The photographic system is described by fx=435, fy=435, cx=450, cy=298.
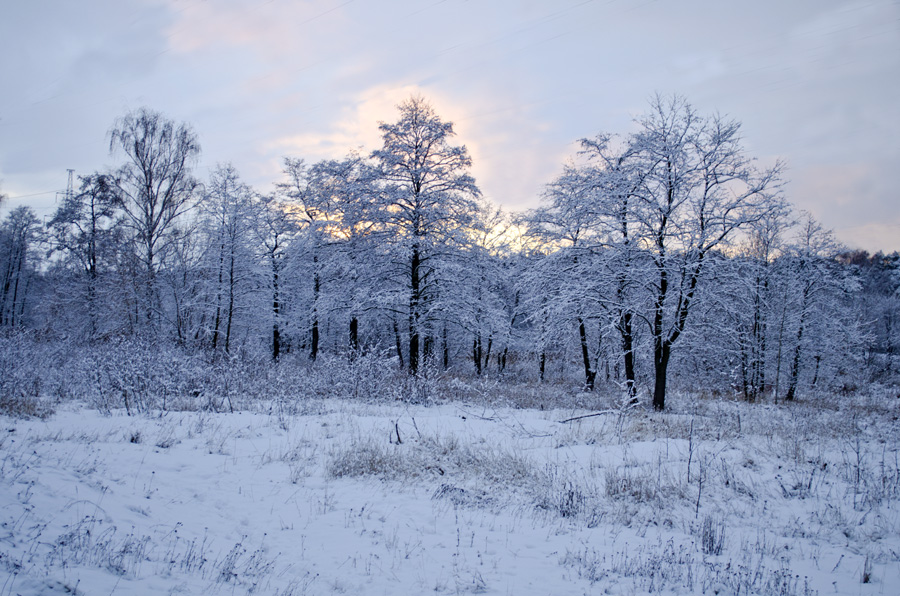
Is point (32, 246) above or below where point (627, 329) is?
above

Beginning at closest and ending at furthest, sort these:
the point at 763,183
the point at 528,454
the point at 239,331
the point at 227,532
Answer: the point at 227,532 < the point at 528,454 < the point at 763,183 < the point at 239,331

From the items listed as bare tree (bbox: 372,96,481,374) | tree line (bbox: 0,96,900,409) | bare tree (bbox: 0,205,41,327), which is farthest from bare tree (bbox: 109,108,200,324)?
bare tree (bbox: 0,205,41,327)

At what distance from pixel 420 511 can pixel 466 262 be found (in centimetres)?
1354

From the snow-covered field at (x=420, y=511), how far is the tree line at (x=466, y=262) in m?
5.95

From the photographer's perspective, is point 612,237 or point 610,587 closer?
point 610,587

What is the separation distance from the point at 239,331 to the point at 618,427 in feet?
100

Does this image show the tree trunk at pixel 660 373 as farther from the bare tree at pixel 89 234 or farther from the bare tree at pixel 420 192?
the bare tree at pixel 89 234

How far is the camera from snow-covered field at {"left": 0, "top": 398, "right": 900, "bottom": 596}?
395 cm

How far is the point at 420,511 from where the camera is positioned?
227 inches

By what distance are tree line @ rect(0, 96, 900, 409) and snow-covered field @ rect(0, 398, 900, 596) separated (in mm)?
5945

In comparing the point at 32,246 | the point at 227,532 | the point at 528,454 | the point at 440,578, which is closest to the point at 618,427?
the point at 528,454

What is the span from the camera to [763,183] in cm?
1295

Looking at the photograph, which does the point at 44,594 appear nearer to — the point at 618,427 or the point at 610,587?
the point at 610,587

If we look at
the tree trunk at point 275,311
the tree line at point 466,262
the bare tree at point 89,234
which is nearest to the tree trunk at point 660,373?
the tree line at point 466,262
